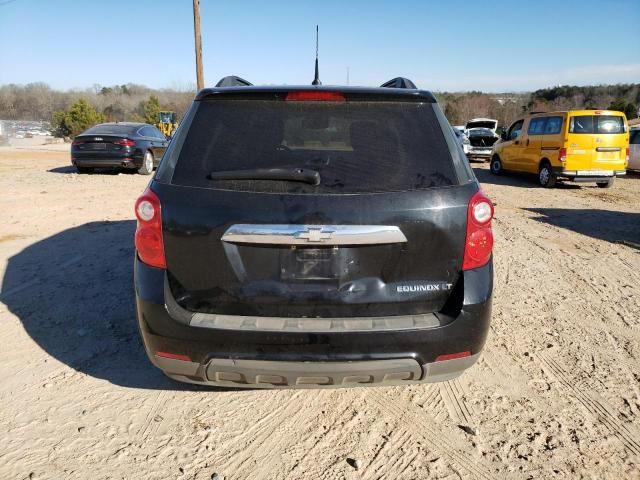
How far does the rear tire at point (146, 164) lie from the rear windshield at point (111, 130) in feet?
2.57

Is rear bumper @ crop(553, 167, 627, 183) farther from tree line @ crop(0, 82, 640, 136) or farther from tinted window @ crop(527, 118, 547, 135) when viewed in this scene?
tree line @ crop(0, 82, 640, 136)

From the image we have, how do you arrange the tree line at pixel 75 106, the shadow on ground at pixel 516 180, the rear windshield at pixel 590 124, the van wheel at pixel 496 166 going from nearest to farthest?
1. the rear windshield at pixel 590 124
2. the shadow on ground at pixel 516 180
3. the van wheel at pixel 496 166
4. the tree line at pixel 75 106

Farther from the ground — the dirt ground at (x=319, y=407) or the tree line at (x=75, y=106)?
the tree line at (x=75, y=106)

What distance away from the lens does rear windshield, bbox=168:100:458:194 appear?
2.17m

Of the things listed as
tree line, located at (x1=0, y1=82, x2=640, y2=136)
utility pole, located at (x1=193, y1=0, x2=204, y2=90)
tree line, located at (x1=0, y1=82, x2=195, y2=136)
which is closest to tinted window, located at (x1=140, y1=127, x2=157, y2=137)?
utility pole, located at (x1=193, y1=0, x2=204, y2=90)

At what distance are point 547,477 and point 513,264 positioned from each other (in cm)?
362

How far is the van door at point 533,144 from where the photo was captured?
12471mm

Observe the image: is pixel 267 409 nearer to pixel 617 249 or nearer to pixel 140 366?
pixel 140 366

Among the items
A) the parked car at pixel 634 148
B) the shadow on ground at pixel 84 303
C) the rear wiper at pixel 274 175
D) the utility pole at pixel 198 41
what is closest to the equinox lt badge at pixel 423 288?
the rear wiper at pixel 274 175

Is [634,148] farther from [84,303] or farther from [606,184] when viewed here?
[84,303]

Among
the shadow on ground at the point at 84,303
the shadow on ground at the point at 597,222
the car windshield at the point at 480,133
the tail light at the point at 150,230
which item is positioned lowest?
the shadow on ground at the point at 84,303

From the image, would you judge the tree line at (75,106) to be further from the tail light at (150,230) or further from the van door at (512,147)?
the tail light at (150,230)

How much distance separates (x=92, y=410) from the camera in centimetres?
263

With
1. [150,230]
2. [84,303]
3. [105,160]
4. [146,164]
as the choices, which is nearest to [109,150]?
[105,160]
